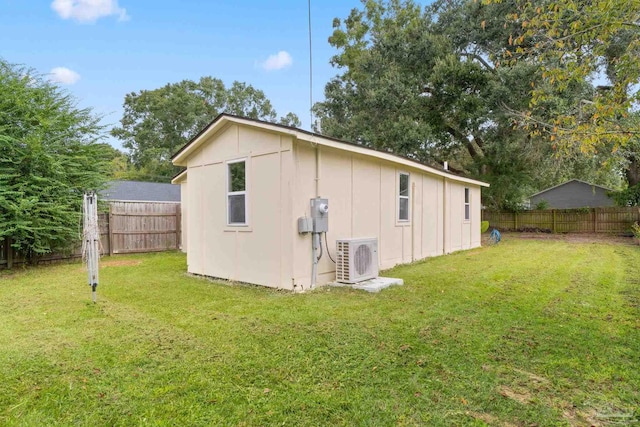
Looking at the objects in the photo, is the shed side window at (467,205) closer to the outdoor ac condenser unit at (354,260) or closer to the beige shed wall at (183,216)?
the outdoor ac condenser unit at (354,260)

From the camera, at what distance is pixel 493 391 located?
261 centimetres

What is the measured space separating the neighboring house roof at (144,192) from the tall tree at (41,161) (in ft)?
19.7

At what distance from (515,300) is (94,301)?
5.93 metres

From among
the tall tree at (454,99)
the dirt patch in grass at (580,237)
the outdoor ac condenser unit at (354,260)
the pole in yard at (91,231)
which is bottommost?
the dirt patch in grass at (580,237)

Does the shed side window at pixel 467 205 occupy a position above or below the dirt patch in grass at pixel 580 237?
above

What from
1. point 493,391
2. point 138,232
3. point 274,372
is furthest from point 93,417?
point 138,232

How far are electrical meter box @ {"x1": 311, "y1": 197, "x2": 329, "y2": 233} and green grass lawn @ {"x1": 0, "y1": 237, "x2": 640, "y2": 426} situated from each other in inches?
40.8

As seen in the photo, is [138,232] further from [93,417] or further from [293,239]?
[93,417]

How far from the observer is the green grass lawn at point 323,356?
2.37 metres

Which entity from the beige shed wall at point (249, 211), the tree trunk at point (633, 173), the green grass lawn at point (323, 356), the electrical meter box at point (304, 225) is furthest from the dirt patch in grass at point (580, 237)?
the beige shed wall at point (249, 211)

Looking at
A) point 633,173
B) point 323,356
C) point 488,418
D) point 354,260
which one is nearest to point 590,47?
point 354,260

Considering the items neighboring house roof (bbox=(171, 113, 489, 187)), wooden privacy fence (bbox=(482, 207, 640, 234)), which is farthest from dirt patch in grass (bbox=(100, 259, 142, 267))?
wooden privacy fence (bbox=(482, 207, 640, 234))

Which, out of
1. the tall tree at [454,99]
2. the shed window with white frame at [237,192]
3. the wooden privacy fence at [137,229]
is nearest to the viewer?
the shed window with white frame at [237,192]

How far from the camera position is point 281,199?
5.82m
